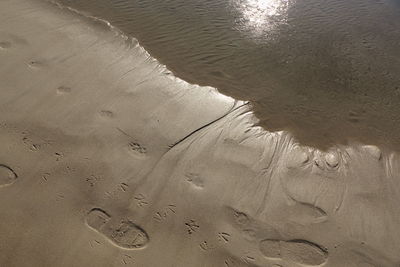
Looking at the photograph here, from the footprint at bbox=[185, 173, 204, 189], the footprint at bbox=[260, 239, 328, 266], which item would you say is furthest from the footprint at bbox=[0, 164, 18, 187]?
the footprint at bbox=[260, 239, 328, 266]

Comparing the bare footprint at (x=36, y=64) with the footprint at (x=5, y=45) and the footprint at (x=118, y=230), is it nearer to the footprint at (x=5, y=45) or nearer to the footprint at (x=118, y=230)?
the footprint at (x=5, y=45)

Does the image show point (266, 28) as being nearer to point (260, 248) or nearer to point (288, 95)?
point (288, 95)

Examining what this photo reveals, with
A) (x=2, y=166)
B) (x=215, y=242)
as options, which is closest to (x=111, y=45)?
A: (x=2, y=166)

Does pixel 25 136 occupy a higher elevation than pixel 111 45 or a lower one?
lower

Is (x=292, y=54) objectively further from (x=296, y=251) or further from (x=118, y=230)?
(x=118, y=230)

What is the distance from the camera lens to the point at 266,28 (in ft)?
25.8

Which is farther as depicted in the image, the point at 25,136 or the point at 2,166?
the point at 25,136

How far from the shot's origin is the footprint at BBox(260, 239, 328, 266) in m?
3.84

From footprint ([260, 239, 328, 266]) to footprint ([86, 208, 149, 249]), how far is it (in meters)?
1.46

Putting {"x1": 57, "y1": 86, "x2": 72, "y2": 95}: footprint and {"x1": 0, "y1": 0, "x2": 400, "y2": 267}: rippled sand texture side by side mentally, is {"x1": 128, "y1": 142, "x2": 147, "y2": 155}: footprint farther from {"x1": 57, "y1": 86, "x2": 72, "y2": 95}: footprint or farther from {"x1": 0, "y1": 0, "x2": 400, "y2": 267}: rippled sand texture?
{"x1": 57, "y1": 86, "x2": 72, "y2": 95}: footprint

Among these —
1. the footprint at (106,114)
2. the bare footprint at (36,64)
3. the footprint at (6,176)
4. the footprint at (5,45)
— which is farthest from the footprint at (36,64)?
the footprint at (6,176)

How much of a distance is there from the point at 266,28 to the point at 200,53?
1974 millimetres

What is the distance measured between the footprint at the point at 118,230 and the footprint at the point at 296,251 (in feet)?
4.78

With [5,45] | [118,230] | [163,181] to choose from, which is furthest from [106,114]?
[5,45]
